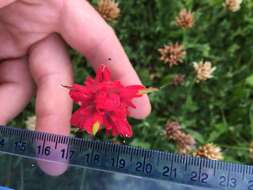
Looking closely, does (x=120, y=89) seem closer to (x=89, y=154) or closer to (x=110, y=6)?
(x=89, y=154)

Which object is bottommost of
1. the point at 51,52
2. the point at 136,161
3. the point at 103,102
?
the point at 136,161

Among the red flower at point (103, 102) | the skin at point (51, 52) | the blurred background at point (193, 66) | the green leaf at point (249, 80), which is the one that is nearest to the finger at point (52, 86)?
the skin at point (51, 52)

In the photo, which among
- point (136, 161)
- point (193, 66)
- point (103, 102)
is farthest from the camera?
point (193, 66)

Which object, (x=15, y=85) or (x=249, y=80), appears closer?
(x=15, y=85)

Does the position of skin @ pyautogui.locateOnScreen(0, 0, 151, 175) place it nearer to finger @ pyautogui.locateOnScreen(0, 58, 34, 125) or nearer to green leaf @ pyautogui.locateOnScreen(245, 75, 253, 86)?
finger @ pyautogui.locateOnScreen(0, 58, 34, 125)

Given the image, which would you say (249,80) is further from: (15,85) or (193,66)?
(15,85)

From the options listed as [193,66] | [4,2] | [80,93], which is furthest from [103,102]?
[193,66]

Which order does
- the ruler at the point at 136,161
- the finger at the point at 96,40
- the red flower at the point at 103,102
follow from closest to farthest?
the red flower at the point at 103,102 → the ruler at the point at 136,161 → the finger at the point at 96,40

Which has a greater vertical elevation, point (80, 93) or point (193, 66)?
point (193, 66)

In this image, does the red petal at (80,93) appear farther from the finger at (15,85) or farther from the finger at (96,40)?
the finger at (15,85)
